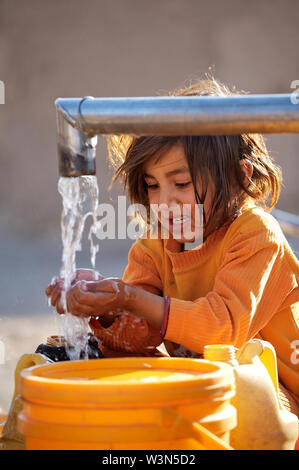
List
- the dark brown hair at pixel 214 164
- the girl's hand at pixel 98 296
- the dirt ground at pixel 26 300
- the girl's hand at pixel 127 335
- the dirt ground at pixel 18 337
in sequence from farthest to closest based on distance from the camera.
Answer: the dirt ground at pixel 26 300
the dirt ground at pixel 18 337
the dark brown hair at pixel 214 164
the girl's hand at pixel 127 335
the girl's hand at pixel 98 296

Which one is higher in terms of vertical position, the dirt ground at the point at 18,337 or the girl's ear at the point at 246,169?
the girl's ear at the point at 246,169

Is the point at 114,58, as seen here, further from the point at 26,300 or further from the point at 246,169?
the point at 246,169

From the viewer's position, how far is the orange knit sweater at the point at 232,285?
1294 mm

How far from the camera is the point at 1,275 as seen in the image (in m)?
5.52

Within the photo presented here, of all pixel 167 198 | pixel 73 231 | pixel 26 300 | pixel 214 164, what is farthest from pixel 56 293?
pixel 26 300

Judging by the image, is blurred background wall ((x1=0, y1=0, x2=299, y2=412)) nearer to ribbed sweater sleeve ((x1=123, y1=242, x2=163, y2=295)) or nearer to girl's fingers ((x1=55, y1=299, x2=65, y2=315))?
ribbed sweater sleeve ((x1=123, y1=242, x2=163, y2=295))

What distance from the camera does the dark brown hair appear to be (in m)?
1.59

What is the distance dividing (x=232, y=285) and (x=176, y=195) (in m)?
0.30

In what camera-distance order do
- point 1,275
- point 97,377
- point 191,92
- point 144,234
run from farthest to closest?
point 1,275
point 144,234
point 191,92
point 97,377

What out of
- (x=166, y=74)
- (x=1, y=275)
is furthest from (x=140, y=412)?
(x=166, y=74)

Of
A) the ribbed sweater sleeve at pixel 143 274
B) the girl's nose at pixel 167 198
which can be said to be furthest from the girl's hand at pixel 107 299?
the ribbed sweater sleeve at pixel 143 274

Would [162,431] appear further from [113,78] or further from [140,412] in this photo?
[113,78]

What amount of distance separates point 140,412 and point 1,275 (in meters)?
4.89

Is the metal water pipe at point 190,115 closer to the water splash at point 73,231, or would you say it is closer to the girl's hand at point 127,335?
the water splash at point 73,231
